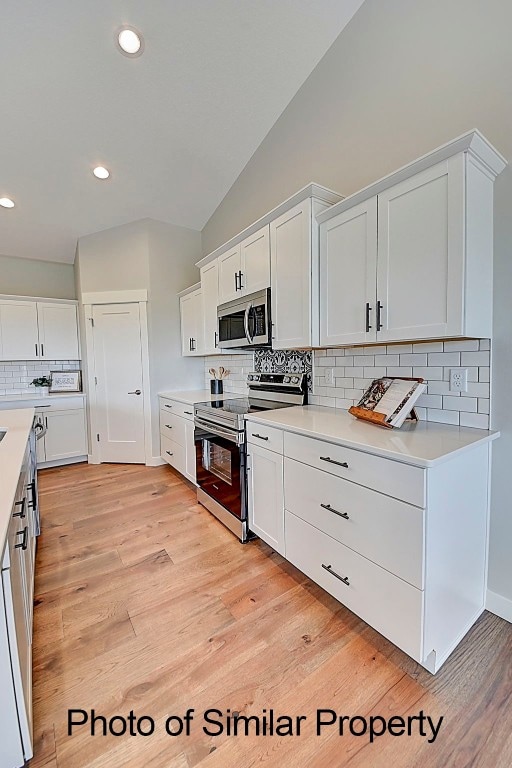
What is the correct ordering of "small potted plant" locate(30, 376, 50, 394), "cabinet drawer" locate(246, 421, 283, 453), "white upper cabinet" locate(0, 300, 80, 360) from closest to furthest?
"cabinet drawer" locate(246, 421, 283, 453), "white upper cabinet" locate(0, 300, 80, 360), "small potted plant" locate(30, 376, 50, 394)

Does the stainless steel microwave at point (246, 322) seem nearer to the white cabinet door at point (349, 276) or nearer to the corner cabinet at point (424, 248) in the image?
the white cabinet door at point (349, 276)

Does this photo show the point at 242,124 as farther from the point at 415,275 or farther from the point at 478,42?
the point at 415,275

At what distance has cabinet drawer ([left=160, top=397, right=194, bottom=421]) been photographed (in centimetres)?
324

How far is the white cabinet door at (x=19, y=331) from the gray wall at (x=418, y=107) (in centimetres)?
349

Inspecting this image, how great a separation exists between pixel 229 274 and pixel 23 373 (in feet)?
10.8

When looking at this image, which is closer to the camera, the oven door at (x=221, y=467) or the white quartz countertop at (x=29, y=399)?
the oven door at (x=221, y=467)

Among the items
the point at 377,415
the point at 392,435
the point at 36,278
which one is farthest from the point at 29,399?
the point at 392,435

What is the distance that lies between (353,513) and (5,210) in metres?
4.58

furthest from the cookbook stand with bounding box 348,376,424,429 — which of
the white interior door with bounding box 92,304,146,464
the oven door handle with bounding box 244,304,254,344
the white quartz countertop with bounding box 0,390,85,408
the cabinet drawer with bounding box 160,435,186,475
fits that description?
the white quartz countertop with bounding box 0,390,85,408

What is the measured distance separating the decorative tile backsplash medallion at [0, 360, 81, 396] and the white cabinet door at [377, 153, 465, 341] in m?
4.42

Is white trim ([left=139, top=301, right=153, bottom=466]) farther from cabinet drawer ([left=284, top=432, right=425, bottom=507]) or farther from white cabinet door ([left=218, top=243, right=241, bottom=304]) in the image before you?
cabinet drawer ([left=284, top=432, right=425, bottom=507])

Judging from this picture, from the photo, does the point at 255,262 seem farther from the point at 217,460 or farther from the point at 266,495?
the point at 266,495

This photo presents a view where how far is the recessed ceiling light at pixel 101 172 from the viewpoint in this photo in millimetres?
3257

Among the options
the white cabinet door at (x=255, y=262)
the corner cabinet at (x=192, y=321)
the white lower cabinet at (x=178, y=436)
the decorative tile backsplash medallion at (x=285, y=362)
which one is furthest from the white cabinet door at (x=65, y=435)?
the white cabinet door at (x=255, y=262)
